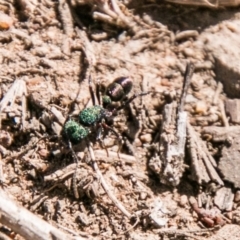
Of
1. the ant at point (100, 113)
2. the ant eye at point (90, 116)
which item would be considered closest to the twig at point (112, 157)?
the ant at point (100, 113)

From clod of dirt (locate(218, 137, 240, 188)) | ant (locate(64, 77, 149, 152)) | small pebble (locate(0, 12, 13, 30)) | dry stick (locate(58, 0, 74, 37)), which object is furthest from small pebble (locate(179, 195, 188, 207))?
small pebble (locate(0, 12, 13, 30))

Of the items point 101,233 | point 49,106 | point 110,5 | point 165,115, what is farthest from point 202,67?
point 101,233

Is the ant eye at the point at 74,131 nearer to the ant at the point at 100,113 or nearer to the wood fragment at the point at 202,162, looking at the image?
the ant at the point at 100,113

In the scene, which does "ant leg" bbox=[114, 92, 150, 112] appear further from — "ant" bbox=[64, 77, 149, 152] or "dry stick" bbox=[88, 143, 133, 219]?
"dry stick" bbox=[88, 143, 133, 219]

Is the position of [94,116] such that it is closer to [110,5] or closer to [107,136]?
[107,136]

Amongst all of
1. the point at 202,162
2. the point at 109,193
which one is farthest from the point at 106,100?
the point at 202,162

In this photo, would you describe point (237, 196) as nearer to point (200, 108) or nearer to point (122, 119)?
point (200, 108)
